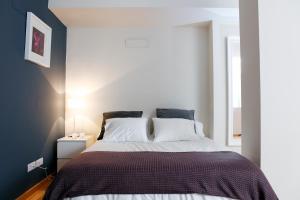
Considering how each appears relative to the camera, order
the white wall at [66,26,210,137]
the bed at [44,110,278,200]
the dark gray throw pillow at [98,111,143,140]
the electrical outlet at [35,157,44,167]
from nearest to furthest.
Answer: the bed at [44,110,278,200]
the electrical outlet at [35,157,44,167]
the dark gray throw pillow at [98,111,143,140]
the white wall at [66,26,210,137]

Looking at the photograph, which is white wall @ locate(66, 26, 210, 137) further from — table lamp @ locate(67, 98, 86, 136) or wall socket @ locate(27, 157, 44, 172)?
wall socket @ locate(27, 157, 44, 172)

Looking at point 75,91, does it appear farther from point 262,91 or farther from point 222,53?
point 262,91

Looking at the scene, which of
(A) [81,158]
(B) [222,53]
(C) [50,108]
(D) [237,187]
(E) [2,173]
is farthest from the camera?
(B) [222,53]

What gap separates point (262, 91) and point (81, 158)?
1587 millimetres

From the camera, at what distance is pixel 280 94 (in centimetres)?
179

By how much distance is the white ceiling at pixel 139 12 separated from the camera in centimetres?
293

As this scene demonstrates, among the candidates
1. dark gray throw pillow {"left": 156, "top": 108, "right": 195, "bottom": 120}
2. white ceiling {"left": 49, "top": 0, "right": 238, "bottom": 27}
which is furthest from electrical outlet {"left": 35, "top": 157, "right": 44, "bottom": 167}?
white ceiling {"left": 49, "top": 0, "right": 238, "bottom": 27}

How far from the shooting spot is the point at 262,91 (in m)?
1.78

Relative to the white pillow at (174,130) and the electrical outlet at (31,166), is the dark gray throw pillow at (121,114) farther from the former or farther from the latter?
the electrical outlet at (31,166)

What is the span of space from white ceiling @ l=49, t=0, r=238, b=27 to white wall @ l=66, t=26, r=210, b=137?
0.66ft

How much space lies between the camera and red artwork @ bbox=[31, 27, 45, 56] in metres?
2.45

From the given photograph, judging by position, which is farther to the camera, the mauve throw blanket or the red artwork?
the red artwork

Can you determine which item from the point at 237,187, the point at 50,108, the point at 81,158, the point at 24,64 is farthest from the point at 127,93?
the point at 237,187

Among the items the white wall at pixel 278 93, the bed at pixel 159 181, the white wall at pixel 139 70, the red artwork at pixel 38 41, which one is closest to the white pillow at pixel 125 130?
the white wall at pixel 139 70
